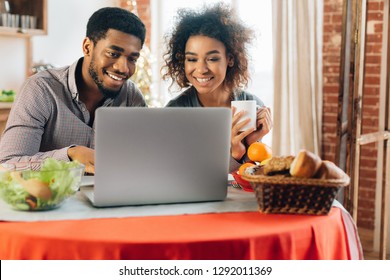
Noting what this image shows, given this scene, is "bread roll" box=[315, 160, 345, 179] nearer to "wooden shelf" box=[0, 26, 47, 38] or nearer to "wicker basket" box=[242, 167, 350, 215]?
"wicker basket" box=[242, 167, 350, 215]

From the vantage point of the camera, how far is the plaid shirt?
86.0 inches

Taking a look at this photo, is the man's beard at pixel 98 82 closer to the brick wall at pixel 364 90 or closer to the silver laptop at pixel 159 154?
the silver laptop at pixel 159 154

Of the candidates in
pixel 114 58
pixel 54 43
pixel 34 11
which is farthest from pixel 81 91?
pixel 54 43

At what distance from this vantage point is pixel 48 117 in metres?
2.32

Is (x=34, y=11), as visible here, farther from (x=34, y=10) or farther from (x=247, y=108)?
(x=247, y=108)

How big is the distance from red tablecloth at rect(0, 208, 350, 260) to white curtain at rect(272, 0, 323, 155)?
2.50 meters

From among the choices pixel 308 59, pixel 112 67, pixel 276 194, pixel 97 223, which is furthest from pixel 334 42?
pixel 97 223

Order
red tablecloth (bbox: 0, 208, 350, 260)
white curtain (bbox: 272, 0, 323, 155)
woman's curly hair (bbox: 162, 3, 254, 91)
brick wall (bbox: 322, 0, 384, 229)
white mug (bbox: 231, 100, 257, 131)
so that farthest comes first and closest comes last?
1. white curtain (bbox: 272, 0, 323, 155)
2. brick wall (bbox: 322, 0, 384, 229)
3. woman's curly hair (bbox: 162, 3, 254, 91)
4. white mug (bbox: 231, 100, 257, 131)
5. red tablecloth (bbox: 0, 208, 350, 260)

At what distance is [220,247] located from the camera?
1.30m

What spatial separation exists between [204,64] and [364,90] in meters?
1.48

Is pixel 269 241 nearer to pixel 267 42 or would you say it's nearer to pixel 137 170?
pixel 137 170

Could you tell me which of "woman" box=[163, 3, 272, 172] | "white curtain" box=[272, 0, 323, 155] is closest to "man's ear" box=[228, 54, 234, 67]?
"woman" box=[163, 3, 272, 172]

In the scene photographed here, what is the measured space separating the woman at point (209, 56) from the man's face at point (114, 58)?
0.69ft

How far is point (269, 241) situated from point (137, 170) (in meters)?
0.38
